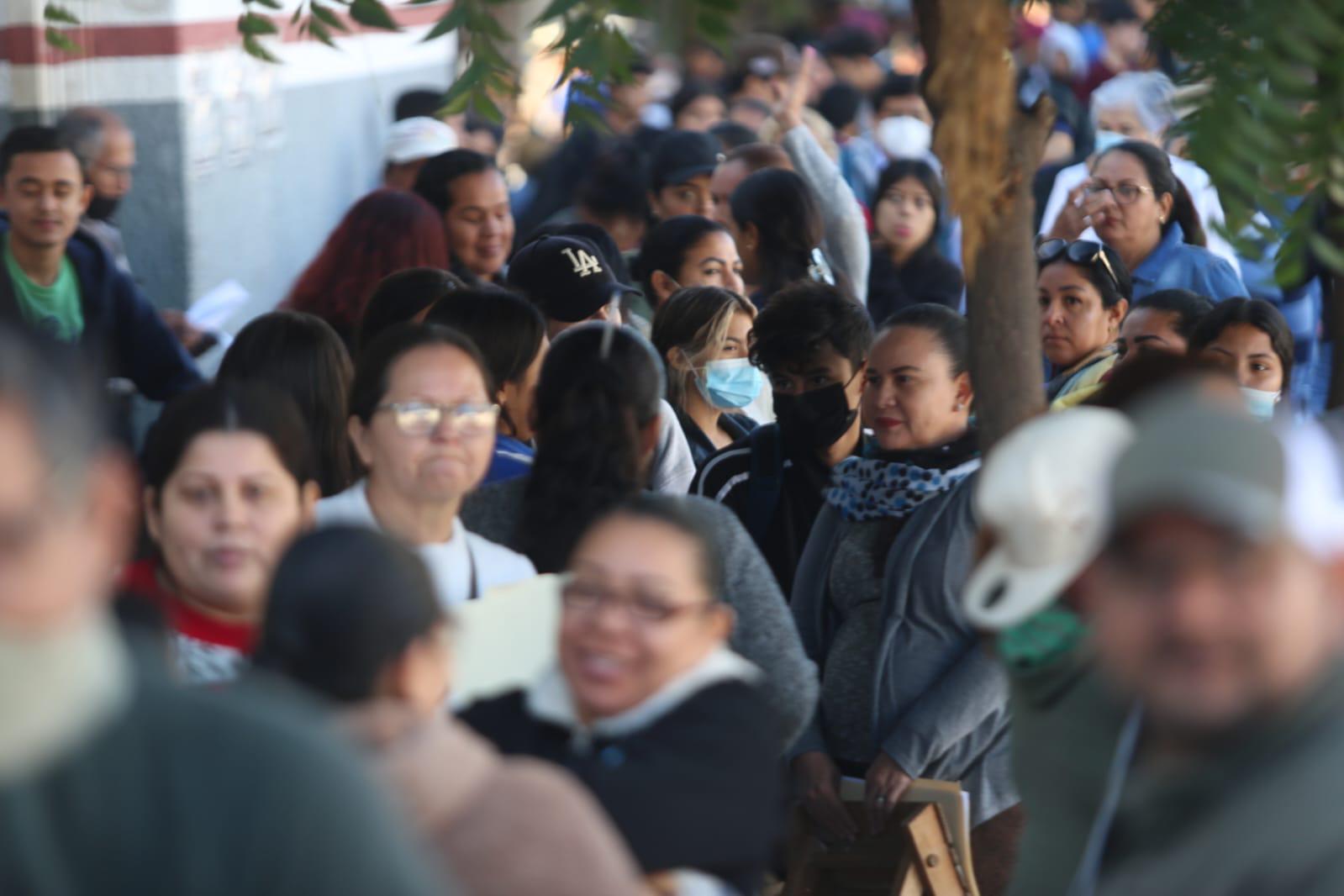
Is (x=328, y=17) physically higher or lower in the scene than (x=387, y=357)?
higher

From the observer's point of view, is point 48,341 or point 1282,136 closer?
point 48,341

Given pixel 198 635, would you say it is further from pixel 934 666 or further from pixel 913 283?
pixel 913 283

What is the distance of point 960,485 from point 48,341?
8.50 ft

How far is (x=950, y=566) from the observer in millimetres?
3896

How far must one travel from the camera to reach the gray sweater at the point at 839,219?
24.3 ft

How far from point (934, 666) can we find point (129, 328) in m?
2.98

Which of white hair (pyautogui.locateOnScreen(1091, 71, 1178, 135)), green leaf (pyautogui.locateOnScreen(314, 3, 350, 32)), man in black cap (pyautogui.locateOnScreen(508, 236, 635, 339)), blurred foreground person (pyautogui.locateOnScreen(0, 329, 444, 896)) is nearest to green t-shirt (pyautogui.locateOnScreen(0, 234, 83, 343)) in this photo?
man in black cap (pyautogui.locateOnScreen(508, 236, 635, 339))

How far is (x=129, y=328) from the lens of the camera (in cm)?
571

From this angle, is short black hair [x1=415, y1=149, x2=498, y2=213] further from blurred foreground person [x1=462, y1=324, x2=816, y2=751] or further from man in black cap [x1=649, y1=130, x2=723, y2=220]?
blurred foreground person [x1=462, y1=324, x2=816, y2=751]

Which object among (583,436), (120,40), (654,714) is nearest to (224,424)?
(583,436)

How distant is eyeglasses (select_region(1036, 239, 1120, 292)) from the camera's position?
5.65 meters

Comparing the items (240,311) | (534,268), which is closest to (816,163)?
(534,268)

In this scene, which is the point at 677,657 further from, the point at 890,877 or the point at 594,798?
the point at 890,877

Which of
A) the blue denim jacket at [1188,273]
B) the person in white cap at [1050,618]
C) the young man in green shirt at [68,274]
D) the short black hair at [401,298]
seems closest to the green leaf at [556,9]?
the person in white cap at [1050,618]
